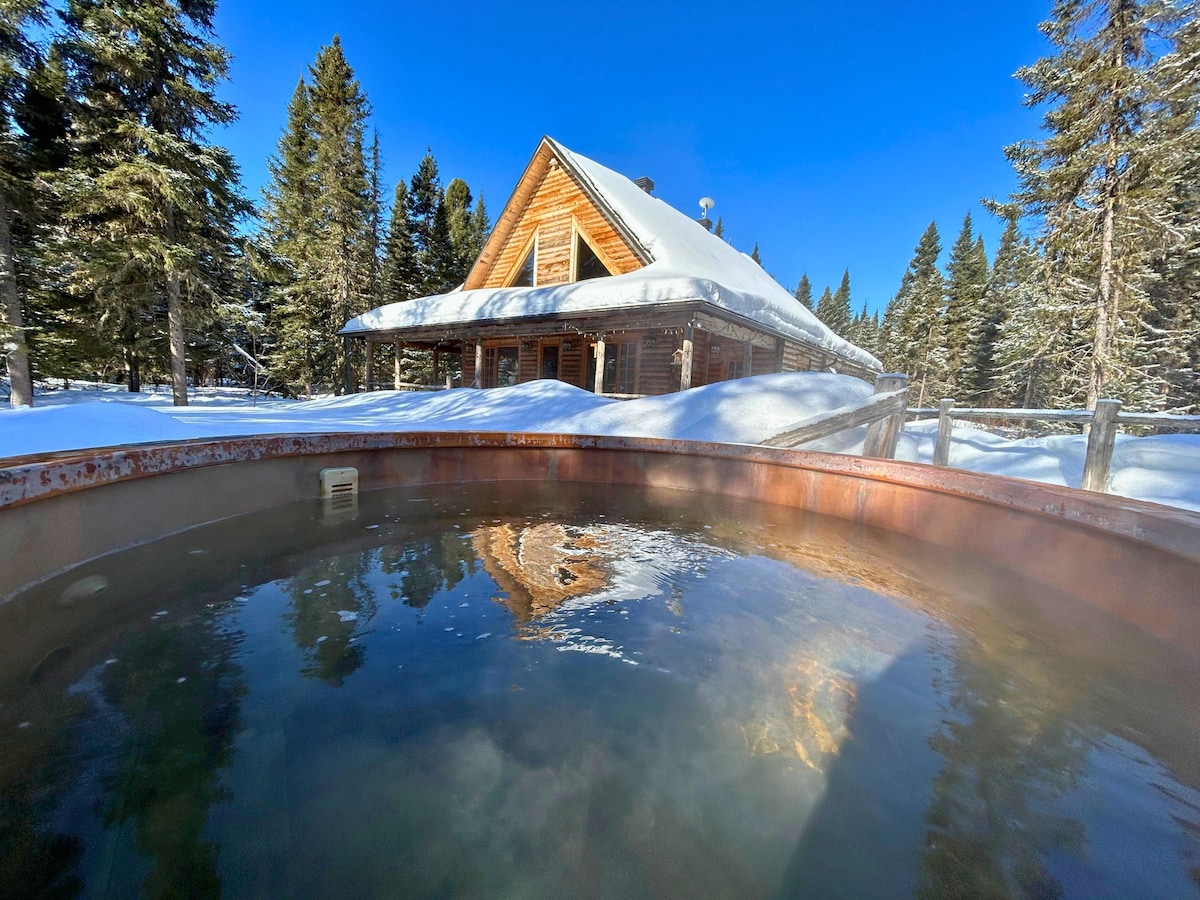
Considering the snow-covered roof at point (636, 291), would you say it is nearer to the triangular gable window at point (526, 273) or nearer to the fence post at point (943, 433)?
the triangular gable window at point (526, 273)

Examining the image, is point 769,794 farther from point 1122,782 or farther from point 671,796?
point 1122,782

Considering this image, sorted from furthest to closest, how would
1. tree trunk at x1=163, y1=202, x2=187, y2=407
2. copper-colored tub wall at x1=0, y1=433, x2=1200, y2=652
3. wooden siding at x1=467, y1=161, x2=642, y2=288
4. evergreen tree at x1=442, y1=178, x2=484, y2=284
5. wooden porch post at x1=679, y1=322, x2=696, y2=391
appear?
evergreen tree at x1=442, y1=178, x2=484, y2=284
wooden siding at x1=467, y1=161, x2=642, y2=288
tree trunk at x1=163, y1=202, x2=187, y2=407
wooden porch post at x1=679, y1=322, x2=696, y2=391
copper-colored tub wall at x1=0, y1=433, x2=1200, y2=652

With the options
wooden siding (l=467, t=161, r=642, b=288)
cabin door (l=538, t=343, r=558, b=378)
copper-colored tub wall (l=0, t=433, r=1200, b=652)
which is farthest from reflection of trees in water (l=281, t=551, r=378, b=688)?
cabin door (l=538, t=343, r=558, b=378)

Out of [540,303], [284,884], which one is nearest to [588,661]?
[284,884]

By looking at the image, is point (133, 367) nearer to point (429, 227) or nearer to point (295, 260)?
point (295, 260)

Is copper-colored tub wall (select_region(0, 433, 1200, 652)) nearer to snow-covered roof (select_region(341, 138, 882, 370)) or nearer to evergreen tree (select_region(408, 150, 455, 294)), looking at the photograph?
snow-covered roof (select_region(341, 138, 882, 370))

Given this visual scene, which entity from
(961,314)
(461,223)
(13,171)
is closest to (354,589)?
(13,171)

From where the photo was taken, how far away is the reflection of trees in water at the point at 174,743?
892mm

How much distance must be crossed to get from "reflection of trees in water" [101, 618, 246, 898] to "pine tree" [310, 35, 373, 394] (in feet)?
52.5

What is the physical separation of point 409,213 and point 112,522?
22.6 meters

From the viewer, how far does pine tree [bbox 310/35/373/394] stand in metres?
16.6

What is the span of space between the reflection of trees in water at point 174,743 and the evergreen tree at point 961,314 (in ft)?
104

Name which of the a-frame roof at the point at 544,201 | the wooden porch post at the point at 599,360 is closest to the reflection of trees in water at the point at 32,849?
the wooden porch post at the point at 599,360

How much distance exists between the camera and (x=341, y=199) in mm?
16422
